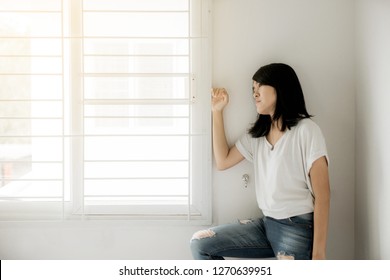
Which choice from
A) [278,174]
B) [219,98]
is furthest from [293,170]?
[219,98]

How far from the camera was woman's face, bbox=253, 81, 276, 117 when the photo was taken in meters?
1.78

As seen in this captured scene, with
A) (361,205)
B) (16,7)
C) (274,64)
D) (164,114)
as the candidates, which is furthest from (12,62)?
(361,205)

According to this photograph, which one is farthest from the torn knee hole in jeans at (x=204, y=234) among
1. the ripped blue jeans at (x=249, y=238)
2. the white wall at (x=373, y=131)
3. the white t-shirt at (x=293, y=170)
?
the white wall at (x=373, y=131)

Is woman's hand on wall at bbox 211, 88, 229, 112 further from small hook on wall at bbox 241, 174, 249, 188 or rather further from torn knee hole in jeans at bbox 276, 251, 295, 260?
torn knee hole in jeans at bbox 276, 251, 295, 260

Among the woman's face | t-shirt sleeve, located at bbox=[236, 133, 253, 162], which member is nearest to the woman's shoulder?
the woman's face

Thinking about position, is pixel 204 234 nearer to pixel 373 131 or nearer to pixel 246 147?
pixel 246 147

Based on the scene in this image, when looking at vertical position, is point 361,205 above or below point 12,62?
below

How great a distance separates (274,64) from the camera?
1795 millimetres

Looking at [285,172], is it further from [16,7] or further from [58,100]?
[16,7]

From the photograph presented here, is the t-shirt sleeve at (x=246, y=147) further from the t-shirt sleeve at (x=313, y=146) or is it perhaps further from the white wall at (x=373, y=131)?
the white wall at (x=373, y=131)

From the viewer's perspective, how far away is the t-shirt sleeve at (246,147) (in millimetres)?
1875
